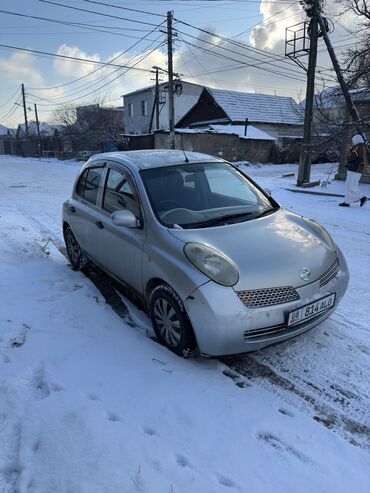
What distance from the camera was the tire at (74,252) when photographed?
17.2ft

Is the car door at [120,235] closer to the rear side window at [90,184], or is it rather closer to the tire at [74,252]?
the rear side window at [90,184]

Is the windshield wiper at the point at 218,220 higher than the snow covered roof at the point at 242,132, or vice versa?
the snow covered roof at the point at 242,132

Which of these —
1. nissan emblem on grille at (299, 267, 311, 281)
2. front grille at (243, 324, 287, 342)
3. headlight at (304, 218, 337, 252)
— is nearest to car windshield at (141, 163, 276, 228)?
headlight at (304, 218, 337, 252)

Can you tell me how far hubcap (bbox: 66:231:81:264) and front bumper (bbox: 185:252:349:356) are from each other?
2906 millimetres

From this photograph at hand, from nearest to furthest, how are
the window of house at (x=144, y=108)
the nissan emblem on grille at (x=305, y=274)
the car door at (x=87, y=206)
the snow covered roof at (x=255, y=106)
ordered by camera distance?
the nissan emblem on grille at (x=305, y=274), the car door at (x=87, y=206), the snow covered roof at (x=255, y=106), the window of house at (x=144, y=108)

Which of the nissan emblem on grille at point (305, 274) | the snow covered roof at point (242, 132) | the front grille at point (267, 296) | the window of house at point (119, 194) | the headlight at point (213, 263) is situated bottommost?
the front grille at point (267, 296)

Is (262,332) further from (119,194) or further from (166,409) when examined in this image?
(119,194)

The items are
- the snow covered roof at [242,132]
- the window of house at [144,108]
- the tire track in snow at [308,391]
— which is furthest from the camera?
the window of house at [144,108]

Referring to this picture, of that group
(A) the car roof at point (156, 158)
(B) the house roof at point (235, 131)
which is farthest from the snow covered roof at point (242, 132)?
(A) the car roof at point (156, 158)

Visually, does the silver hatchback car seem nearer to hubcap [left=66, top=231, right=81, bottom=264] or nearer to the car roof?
the car roof

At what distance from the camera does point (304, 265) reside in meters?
3.07

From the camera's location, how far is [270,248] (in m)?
3.14

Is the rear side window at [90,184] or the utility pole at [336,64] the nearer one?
the rear side window at [90,184]

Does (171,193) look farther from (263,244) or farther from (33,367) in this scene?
(33,367)
